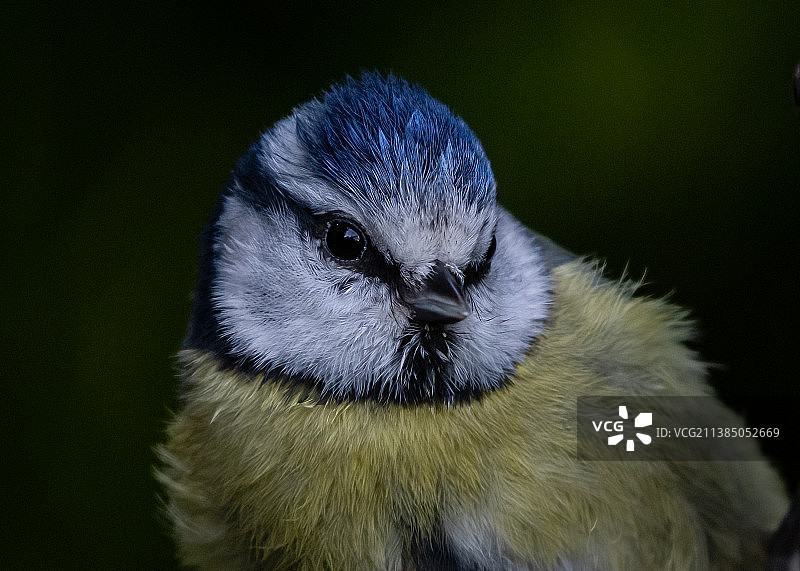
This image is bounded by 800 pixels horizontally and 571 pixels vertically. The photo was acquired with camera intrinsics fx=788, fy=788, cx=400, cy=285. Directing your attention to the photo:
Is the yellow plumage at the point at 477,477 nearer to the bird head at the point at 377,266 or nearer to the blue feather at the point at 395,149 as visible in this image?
the bird head at the point at 377,266

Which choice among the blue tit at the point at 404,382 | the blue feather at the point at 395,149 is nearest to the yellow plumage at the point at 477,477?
the blue tit at the point at 404,382

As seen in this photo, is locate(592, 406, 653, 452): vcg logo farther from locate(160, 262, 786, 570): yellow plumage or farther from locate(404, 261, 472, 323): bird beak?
locate(404, 261, 472, 323): bird beak

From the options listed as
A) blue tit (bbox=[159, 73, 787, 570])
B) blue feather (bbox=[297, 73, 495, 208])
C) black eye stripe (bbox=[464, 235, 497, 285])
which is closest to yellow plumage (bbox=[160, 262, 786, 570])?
blue tit (bbox=[159, 73, 787, 570])

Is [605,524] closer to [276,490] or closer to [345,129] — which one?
[276,490]

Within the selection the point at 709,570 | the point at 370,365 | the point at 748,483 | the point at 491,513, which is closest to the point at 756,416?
the point at 748,483

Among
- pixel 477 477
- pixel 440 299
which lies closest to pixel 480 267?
pixel 440 299
